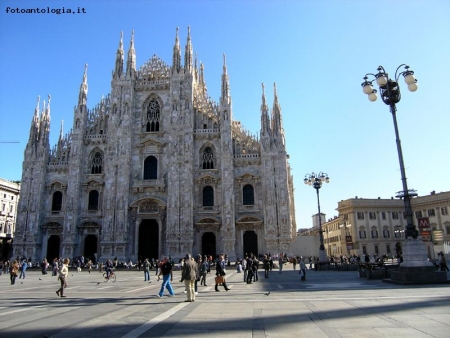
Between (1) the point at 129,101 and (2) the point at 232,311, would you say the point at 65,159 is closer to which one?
(1) the point at 129,101

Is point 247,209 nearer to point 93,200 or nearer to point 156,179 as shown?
point 156,179

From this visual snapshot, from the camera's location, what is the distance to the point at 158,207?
37.7m

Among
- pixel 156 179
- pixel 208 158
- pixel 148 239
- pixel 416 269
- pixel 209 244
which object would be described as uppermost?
pixel 208 158

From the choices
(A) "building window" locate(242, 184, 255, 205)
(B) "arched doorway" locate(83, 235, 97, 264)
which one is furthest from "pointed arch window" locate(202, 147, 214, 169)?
(B) "arched doorway" locate(83, 235, 97, 264)

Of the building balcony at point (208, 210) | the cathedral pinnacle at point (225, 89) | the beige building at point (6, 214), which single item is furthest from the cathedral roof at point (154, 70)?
the beige building at point (6, 214)

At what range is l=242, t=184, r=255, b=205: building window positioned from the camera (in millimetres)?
37406

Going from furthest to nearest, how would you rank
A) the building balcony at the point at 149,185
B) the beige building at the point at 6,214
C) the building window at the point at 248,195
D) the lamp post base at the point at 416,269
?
the beige building at the point at 6,214 < the building balcony at the point at 149,185 < the building window at the point at 248,195 < the lamp post base at the point at 416,269

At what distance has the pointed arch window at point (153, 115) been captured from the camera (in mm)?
40469

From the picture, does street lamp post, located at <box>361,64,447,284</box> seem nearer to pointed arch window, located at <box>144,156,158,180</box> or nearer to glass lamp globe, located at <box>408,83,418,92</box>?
glass lamp globe, located at <box>408,83,418,92</box>

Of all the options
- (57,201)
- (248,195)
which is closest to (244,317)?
(248,195)

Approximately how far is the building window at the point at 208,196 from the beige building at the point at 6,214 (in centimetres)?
3168

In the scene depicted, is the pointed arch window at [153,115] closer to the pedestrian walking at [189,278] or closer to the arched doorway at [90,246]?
the arched doorway at [90,246]

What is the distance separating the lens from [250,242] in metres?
36.7

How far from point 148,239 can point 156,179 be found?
6.38m
